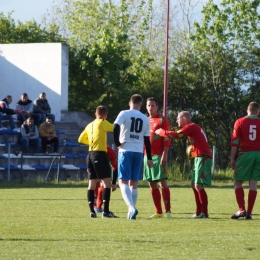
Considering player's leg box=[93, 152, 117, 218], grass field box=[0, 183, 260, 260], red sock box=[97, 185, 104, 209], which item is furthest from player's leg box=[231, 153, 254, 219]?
red sock box=[97, 185, 104, 209]

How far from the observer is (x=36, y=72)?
122 ft

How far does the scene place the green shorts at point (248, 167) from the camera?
13.8 meters

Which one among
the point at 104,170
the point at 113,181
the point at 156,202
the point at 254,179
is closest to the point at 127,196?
the point at 104,170

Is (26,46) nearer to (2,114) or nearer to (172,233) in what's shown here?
(2,114)

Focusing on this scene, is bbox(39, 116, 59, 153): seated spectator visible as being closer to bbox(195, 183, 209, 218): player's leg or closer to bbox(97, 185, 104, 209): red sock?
bbox(97, 185, 104, 209): red sock

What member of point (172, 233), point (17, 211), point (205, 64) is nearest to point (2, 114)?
point (205, 64)

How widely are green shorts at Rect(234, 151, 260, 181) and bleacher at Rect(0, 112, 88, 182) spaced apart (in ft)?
48.7

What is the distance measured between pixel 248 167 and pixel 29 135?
1746cm

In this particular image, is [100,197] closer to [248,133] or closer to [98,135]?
[98,135]

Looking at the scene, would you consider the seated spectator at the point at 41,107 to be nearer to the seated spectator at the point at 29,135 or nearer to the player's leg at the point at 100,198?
the seated spectator at the point at 29,135

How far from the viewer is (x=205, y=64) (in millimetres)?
41906

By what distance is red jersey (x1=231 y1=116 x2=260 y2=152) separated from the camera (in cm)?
1376

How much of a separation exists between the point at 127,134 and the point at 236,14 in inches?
1168

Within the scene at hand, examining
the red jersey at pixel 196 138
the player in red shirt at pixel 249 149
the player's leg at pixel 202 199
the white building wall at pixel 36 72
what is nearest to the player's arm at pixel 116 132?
the red jersey at pixel 196 138
